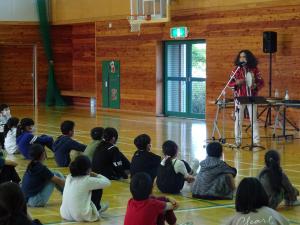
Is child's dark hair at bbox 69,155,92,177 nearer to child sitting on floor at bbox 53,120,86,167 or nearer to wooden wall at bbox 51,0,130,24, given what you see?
child sitting on floor at bbox 53,120,86,167

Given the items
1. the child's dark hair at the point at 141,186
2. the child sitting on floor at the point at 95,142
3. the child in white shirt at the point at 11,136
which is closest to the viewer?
the child's dark hair at the point at 141,186

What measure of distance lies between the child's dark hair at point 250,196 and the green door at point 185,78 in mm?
15375

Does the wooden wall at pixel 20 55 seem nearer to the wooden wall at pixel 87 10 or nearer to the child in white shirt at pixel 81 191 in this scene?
the wooden wall at pixel 87 10

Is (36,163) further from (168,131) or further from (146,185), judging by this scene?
(168,131)

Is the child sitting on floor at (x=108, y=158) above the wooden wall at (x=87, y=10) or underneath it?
underneath

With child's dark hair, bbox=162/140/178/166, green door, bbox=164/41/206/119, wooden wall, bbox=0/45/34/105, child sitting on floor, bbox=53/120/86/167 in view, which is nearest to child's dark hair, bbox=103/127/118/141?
child sitting on floor, bbox=53/120/86/167

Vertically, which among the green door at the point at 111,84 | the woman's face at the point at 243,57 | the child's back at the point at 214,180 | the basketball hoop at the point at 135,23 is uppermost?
the basketball hoop at the point at 135,23

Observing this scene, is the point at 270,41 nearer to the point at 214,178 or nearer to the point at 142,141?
the point at 142,141

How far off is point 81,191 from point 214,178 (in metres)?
1.83

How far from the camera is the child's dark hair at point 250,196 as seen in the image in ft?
14.2

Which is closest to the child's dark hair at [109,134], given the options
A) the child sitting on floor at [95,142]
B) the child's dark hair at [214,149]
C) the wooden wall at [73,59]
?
the child sitting on floor at [95,142]

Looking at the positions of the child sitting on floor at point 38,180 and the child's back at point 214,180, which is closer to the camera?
the child sitting on floor at point 38,180

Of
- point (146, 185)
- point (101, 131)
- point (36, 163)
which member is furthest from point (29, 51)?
point (146, 185)

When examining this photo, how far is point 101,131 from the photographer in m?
9.70
